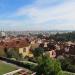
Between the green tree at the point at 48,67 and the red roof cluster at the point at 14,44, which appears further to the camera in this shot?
the red roof cluster at the point at 14,44

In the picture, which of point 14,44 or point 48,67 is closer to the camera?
point 48,67

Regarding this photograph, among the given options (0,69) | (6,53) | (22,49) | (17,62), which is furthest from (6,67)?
(22,49)

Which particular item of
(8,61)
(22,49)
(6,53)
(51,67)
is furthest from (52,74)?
(22,49)

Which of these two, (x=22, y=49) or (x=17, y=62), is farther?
(x=22, y=49)

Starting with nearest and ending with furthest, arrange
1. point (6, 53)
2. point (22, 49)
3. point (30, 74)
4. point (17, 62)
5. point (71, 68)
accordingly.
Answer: point (30, 74), point (71, 68), point (17, 62), point (6, 53), point (22, 49)

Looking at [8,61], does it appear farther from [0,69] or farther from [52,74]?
[52,74]

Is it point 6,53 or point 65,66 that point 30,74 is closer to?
point 65,66

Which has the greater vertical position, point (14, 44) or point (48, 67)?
point (48, 67)

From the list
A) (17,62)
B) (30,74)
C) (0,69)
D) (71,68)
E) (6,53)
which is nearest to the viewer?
(30,74)

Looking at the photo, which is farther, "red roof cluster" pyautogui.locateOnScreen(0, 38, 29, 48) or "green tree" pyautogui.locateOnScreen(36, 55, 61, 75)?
Result: "red roof cluster" pyautogui.locateOnScreen(0, 38, 29, 48)
